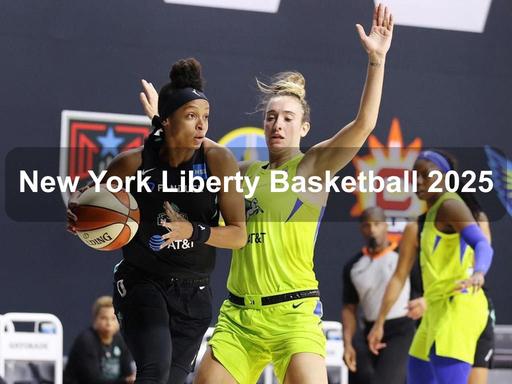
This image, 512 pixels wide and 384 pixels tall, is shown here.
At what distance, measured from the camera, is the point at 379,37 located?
470 cm

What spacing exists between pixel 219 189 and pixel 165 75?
4.92 m

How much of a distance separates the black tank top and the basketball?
7 centimetres

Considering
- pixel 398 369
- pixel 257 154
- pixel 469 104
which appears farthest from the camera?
pixel 469 104

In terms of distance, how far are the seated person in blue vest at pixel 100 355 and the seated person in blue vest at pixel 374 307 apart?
6.01 feet

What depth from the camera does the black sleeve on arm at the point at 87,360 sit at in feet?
26.9

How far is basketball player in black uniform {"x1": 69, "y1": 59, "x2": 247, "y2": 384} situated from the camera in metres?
4.62

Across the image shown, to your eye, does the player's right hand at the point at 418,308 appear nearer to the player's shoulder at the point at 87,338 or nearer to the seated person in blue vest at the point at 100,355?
the seated person in blue vest at the point at 100,355

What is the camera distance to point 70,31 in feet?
29.8

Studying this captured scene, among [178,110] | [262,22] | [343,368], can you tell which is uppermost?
[262,22]

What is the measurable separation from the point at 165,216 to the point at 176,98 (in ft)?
1.77

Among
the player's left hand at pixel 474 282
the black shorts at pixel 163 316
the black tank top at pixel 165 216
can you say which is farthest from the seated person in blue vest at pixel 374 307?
the black tank top at pixel 165 216

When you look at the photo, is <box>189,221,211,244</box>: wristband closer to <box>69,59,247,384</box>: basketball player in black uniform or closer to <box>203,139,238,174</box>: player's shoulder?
<box>69,59,247,384</box>: basketball player in black uniform

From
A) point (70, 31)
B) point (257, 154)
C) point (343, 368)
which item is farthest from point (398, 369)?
point (70, 31)

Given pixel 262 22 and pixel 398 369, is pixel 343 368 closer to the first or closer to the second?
pixel 398 369
